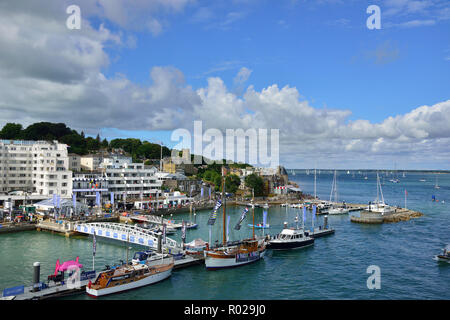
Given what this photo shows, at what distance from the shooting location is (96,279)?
31875 millimetres

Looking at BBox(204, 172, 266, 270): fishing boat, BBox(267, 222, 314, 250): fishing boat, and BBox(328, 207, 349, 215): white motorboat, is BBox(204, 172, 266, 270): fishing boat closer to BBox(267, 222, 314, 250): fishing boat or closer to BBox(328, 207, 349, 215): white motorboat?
BBox(267, 222, 314, 250): fishing boat

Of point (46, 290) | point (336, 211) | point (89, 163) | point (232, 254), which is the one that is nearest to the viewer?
point (46, 290)

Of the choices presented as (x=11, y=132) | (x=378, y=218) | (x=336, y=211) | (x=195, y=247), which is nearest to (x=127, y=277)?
(x=195, y=247)

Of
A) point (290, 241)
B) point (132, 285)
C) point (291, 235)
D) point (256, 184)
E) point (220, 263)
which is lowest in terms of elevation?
point (132, 285)

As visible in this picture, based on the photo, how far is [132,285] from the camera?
109 feet

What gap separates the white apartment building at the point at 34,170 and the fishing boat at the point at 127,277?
189ft

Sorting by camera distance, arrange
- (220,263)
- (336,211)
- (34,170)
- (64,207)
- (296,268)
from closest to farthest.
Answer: (220,263)
(296,268)
(64,207)
(34,170)
(336,211)

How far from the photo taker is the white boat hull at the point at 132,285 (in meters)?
30.9

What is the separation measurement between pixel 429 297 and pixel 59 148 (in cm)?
9813

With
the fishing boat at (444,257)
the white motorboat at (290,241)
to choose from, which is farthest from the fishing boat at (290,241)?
the fishing boat at (444,257)

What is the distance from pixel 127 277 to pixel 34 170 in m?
72.4

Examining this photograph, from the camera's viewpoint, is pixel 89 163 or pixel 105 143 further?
pixel 105 143

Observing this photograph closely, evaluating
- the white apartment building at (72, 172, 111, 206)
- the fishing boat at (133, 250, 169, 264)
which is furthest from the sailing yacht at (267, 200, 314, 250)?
the white apartment building at (72, 172, 111, 206)

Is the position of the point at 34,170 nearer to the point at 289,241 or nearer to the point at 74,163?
the point at 74,163
